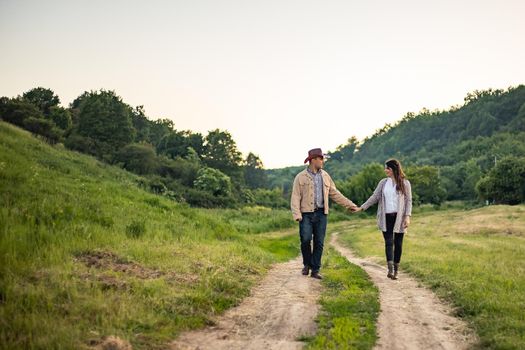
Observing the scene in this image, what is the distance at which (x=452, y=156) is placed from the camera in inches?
6545

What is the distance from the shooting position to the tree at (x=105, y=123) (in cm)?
6488

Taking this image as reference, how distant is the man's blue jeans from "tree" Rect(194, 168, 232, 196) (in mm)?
60711

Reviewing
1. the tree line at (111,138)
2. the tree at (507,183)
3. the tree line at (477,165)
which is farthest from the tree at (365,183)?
the tree line at (111,138)

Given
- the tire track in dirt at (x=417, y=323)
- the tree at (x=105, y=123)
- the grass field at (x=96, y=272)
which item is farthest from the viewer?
the tree at (x=105, y=123)

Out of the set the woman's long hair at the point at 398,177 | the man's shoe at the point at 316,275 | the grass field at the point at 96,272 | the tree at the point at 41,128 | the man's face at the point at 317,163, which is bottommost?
the man's shoe at the point at 316,275

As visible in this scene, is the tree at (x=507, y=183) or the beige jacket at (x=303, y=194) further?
the tree at (x=507, y=183)

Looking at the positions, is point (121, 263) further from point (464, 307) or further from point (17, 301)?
point (464, 307)

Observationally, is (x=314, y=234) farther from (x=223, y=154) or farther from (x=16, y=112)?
(x=223, y=154)

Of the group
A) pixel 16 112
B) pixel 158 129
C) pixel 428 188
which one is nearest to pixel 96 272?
pixel 16 112

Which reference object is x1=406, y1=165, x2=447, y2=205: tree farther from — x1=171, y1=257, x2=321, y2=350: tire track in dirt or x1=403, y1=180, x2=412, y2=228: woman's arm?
x1=171, y1=257, x2=321, y2=350: tire track in dirt

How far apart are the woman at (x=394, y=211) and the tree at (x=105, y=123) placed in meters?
56.7

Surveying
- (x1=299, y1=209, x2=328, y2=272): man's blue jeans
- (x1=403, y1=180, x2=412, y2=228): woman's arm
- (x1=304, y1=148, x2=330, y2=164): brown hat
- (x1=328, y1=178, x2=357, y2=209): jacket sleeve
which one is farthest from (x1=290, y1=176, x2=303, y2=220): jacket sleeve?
(x1=403, y1=180, x2=412, y2=228): woman's arm

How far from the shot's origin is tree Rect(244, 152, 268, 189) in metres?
154

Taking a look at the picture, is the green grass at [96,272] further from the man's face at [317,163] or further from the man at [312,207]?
the man's face at [317,163]
